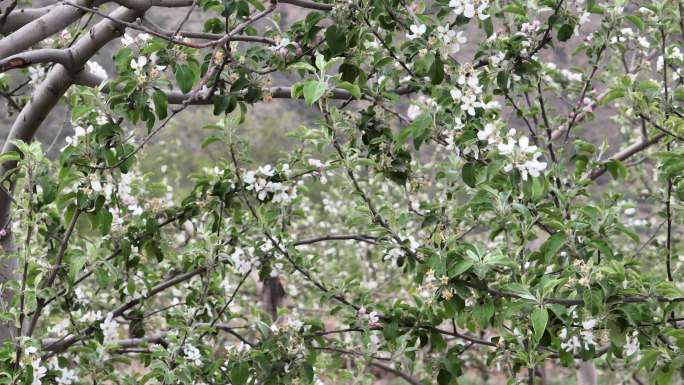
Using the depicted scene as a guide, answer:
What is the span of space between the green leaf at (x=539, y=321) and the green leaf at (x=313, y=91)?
33.0 inches

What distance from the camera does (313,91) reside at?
2.25m

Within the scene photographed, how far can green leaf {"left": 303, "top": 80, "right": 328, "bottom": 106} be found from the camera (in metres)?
2.21

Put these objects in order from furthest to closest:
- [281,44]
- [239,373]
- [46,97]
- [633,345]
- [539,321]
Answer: [46,97]
[239,373]
[281,44]
[633,345]
[539,321]

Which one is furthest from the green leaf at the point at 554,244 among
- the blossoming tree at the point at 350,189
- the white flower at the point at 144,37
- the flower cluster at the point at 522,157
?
the white flower at the point at 144,37

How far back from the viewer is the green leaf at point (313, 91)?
221 centimetres

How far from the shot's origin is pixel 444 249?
2549 mm

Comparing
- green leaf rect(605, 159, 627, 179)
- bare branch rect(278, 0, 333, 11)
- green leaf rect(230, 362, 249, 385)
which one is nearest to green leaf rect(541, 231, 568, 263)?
green leaf rect(605, 159, 627, 179)

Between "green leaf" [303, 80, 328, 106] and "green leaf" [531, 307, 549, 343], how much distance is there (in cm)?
84

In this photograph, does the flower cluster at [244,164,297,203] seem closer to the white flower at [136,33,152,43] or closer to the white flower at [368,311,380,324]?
the white flower at [368,311,380,324]

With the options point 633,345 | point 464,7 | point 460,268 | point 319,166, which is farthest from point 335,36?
point 633,345

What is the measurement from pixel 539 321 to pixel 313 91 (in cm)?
88

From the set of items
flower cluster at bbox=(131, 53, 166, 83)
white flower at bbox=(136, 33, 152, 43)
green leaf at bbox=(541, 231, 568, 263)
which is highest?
white flower at bbox=(136, 33, 152, 43)

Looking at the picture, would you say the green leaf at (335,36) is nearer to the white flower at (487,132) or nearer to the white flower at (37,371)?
the white flower at (487,132)

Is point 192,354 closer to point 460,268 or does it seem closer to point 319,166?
point 319,166
